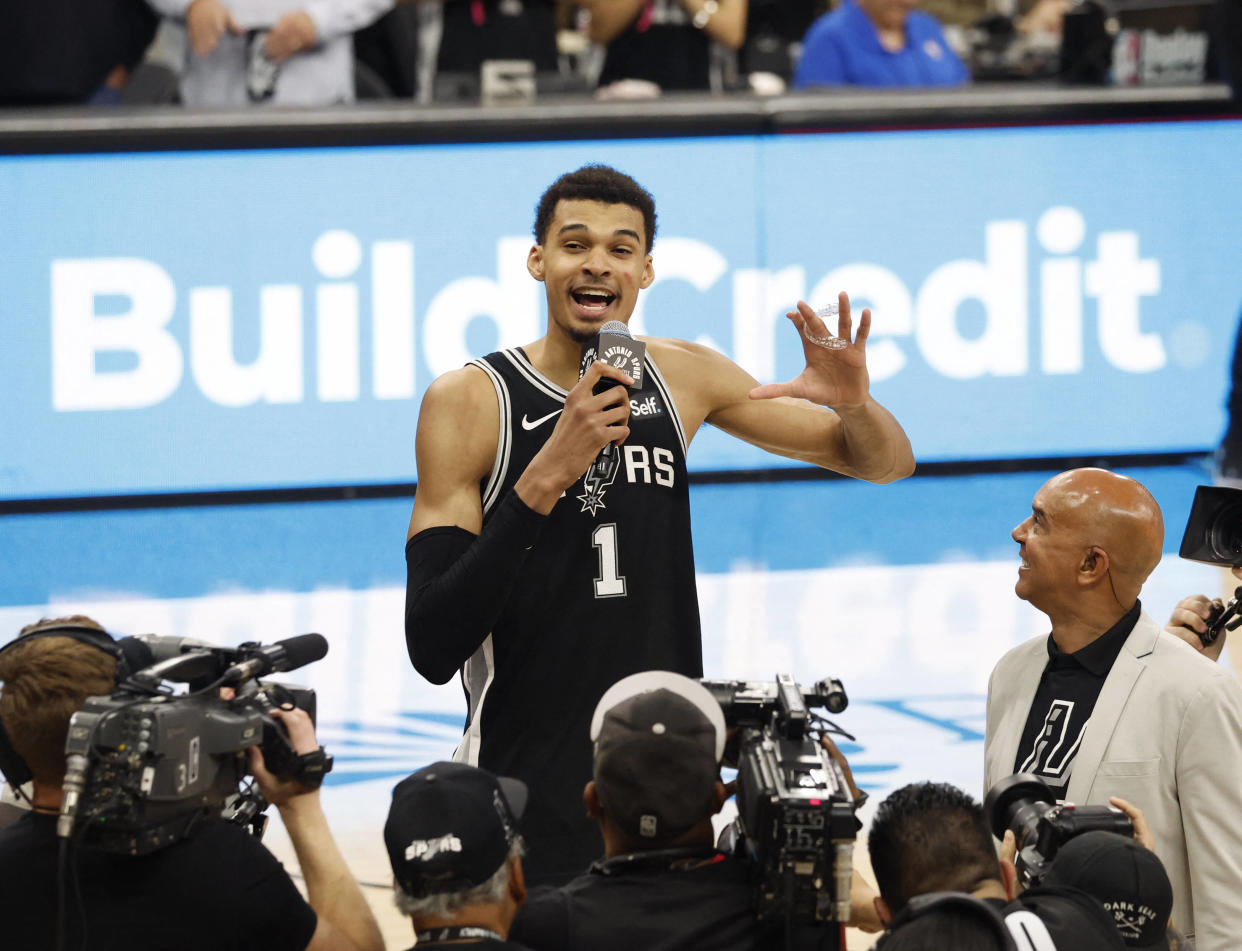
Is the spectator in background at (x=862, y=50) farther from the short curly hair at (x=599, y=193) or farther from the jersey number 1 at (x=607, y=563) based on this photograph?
the jersey number 1 at (x=607, y=563)

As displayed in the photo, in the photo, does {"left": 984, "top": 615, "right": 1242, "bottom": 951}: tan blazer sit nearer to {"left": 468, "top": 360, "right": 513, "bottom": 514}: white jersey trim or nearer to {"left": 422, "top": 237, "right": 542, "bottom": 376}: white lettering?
{"left": 468, "top": 360, "right": 513, "bottom": 514}: white jersey trim

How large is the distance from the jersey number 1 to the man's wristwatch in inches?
298

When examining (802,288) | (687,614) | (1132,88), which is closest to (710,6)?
(802,288)

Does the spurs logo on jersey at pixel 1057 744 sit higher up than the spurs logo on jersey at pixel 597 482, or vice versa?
the spurs logo on jersey at pixel 597 482

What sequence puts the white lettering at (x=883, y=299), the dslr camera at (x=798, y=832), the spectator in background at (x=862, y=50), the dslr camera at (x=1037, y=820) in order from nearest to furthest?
the dslr camera at (x=798, y=832) < the dslr camera at (x=1037, y=820) < the white lettering at (x=883, y=299) < the spectator in background at (x=862, y=50)

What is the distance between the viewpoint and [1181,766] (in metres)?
3.11

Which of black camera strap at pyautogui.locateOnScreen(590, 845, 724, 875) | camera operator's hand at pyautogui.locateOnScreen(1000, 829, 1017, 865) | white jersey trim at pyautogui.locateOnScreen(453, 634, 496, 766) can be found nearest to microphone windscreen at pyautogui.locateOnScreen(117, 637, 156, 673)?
white jersey trim at pyautogui.locateOnScreen(453, 634, 496, 766)

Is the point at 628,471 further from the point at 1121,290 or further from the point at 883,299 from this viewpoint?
the point at 1121,290

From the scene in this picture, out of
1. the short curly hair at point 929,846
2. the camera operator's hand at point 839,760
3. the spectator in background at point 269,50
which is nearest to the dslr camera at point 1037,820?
the short curly hair at point 929,846

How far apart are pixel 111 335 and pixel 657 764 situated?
737 centimetres

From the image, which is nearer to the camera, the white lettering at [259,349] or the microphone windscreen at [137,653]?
the microphone windscreen at [137,653]

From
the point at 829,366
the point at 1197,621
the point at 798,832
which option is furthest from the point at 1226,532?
the point at 798,832

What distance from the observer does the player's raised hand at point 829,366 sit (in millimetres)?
3438

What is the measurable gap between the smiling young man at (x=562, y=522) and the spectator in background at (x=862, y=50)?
701 cm
